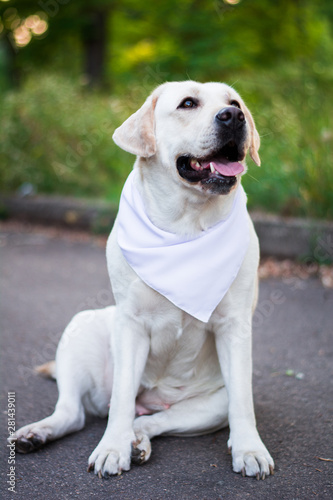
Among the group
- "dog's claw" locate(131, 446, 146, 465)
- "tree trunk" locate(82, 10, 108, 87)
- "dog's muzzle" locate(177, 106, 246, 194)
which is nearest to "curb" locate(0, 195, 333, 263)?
"dog's muzzle" locate(177, 106, 246, 194)

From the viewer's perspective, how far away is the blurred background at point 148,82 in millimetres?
7082

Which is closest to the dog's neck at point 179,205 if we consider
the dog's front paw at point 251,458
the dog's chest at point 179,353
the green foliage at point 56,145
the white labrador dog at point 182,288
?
the white labrador dog at point 182,288

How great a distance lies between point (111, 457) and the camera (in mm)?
2504

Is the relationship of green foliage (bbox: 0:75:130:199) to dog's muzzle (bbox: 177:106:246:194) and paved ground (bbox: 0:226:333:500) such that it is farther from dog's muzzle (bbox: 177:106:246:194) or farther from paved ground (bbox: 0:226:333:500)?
dog's muzzle (bbox: 177:106:246:194)

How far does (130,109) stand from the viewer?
9367mm

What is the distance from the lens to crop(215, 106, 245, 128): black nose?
8.39 ft

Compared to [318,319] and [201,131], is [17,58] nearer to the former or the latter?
[318,319]

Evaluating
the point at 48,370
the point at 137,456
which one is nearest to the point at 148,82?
the point at 48,370

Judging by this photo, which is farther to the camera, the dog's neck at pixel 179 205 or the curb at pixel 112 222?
the curb at pixel 112 222

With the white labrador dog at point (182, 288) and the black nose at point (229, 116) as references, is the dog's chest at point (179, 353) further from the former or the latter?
the black nose at point (229, 116)

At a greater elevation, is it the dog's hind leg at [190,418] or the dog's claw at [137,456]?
the dog's claw at [137,456]

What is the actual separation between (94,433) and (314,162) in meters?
4.51

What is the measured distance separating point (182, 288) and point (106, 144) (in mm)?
7175

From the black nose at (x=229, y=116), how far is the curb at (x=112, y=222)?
375 centimetres
